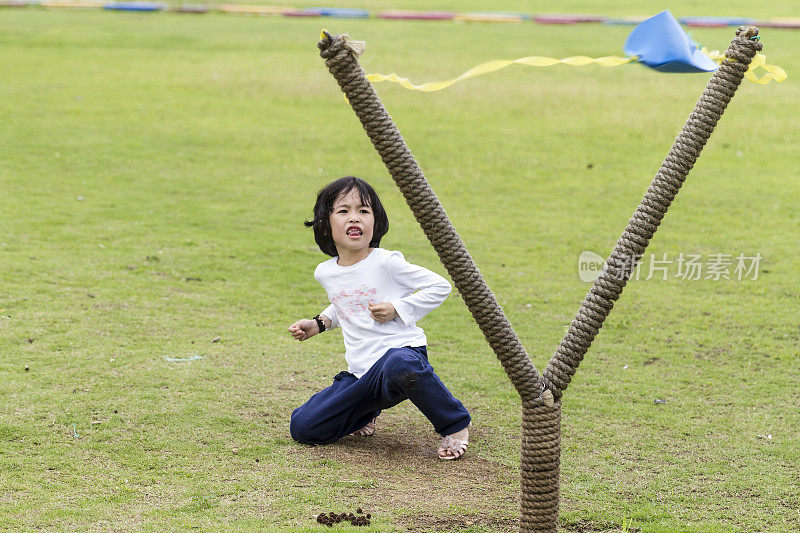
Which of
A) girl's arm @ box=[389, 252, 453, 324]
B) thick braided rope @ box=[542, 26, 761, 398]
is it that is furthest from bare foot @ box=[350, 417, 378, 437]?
thick braided rope @ box=[542, 26, 761, 398]

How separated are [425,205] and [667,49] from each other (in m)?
0.97

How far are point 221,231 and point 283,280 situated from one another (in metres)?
1.27

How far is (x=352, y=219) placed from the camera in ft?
12.5

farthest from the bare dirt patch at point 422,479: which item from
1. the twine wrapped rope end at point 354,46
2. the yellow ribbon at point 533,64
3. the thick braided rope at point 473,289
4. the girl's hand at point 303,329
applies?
the twine wrapped rope end at point 354,46

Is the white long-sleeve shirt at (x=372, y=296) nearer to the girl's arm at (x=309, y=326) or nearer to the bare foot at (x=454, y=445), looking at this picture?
the girl's arm at (x=309, y=326)

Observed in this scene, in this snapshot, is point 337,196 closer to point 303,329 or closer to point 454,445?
point 303,329

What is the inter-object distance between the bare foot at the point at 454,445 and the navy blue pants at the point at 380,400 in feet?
0.07

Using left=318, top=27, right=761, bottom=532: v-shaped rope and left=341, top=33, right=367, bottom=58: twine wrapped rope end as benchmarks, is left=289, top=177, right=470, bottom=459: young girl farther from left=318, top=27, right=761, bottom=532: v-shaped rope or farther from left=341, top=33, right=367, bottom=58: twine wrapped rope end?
left=341, top=33, right=367, bottom=58: twine wrapped rope end

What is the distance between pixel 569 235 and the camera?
7348mm

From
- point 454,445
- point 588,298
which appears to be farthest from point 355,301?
point 588,298

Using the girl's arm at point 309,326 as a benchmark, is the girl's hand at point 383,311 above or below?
above

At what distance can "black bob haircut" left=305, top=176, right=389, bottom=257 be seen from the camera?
3.83 metres

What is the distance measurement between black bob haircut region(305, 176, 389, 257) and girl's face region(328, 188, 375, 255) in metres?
0.02

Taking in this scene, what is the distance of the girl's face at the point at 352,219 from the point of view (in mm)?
3805
